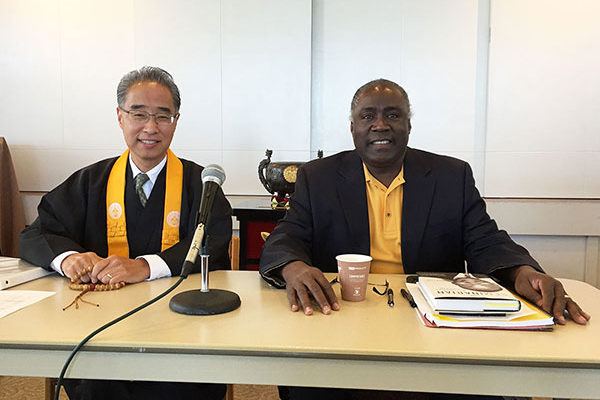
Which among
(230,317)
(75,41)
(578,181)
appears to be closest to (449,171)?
(230,317)

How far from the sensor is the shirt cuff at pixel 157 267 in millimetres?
1450

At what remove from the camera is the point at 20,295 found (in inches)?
50.4

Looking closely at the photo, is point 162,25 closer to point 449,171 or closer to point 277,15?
point 277,15

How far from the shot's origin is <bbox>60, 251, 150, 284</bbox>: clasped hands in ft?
4.48

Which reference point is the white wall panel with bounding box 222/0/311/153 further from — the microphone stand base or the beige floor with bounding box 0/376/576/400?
the microphone stand base

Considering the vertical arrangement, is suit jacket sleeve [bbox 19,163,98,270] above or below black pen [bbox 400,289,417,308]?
above

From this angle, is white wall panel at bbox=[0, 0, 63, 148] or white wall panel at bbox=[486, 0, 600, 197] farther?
white wall panel at bbox=[0, 0, 63, 148]

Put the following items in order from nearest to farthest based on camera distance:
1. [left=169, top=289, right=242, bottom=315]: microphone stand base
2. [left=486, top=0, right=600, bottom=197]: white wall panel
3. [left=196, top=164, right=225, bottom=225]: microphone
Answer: [left=196, top=164, right=225, bottom=225]: microphone → [left=169, top=289, right=242, bottom=315]: microphone stand base → [left=486, top=0, right=600, bottom=197]: white wall panel

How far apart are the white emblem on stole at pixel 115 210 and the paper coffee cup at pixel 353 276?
860 mm

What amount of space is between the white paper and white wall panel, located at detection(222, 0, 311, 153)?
8.74 ft

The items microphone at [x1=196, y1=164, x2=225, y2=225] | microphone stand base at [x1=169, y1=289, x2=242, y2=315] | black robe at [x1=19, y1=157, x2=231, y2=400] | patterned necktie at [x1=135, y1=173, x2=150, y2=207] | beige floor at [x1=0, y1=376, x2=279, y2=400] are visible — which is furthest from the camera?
beige floor at [x1=0, y1=376, x2=279, y2=400]

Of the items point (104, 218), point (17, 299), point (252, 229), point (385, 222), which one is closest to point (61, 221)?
point (104, 218)

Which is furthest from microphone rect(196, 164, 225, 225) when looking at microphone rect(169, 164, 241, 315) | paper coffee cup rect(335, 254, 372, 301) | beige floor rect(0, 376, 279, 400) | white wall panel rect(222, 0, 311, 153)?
white wall panel rect(222, 0, 311, 153)

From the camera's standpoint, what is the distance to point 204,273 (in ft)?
3.98
